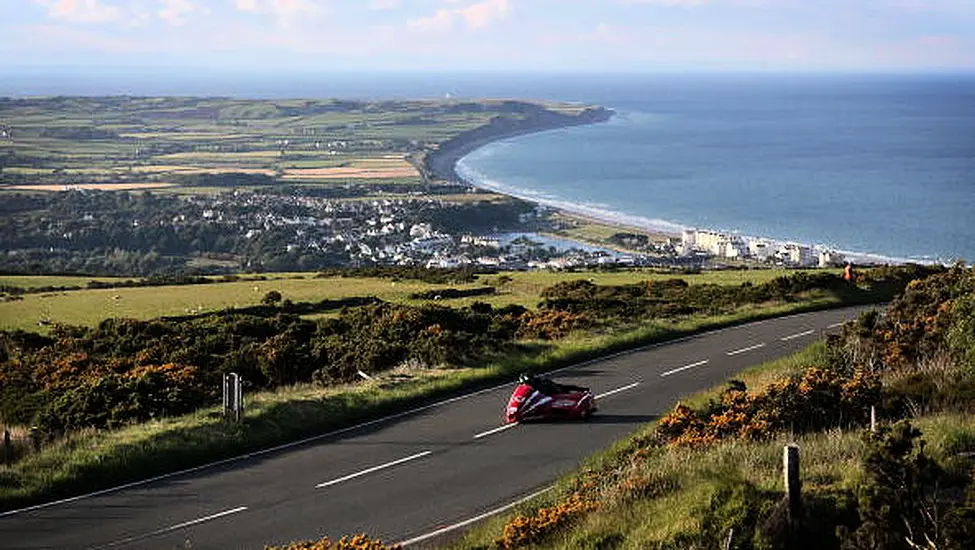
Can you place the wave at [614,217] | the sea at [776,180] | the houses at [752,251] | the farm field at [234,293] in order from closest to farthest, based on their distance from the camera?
the farm field at [234,293], the houses at [752,251], the wave at [614,217], the sea at [776,180]

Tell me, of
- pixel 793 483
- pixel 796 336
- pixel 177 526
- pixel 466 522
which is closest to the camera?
pixel 793 483

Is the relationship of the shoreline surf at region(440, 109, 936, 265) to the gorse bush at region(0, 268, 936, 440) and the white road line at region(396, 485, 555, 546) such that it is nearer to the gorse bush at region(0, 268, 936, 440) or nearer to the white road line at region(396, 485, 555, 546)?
the gorse bush at region(0, 268, 936, 440)

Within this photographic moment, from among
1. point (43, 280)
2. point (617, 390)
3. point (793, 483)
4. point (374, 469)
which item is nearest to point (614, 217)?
point (43, 280)

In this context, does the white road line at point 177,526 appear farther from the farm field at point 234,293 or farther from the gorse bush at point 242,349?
the farm field at point 234,293

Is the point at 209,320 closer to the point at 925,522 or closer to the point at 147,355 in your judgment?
the point at 147,355

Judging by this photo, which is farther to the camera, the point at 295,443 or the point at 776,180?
the point at 776,180

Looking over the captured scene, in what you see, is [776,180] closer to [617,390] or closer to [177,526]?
[617,390]

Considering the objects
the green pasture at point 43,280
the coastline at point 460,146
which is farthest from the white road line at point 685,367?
the coastline at point 460,146
